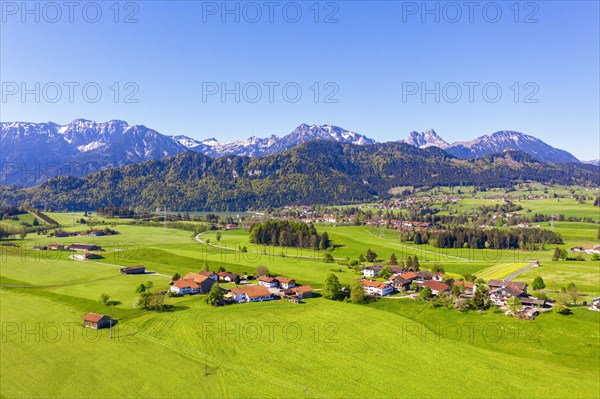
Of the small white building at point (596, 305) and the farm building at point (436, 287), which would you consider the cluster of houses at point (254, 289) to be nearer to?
the farm building at point (436, 287)

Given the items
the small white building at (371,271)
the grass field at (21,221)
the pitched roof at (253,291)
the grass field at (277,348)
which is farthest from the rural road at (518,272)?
the grass field at (21,221)

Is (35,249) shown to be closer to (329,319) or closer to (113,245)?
(113,245)

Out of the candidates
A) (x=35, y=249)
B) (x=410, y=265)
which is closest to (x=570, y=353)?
(x=410, y=265)

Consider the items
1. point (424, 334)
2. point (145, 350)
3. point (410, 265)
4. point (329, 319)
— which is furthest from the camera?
point (410, 265)

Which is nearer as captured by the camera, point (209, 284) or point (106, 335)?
point (106, 335)

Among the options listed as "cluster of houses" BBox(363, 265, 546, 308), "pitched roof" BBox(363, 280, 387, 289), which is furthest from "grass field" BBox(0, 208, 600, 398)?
"cluster of houses" BBox(363, 265, 546, 308)
